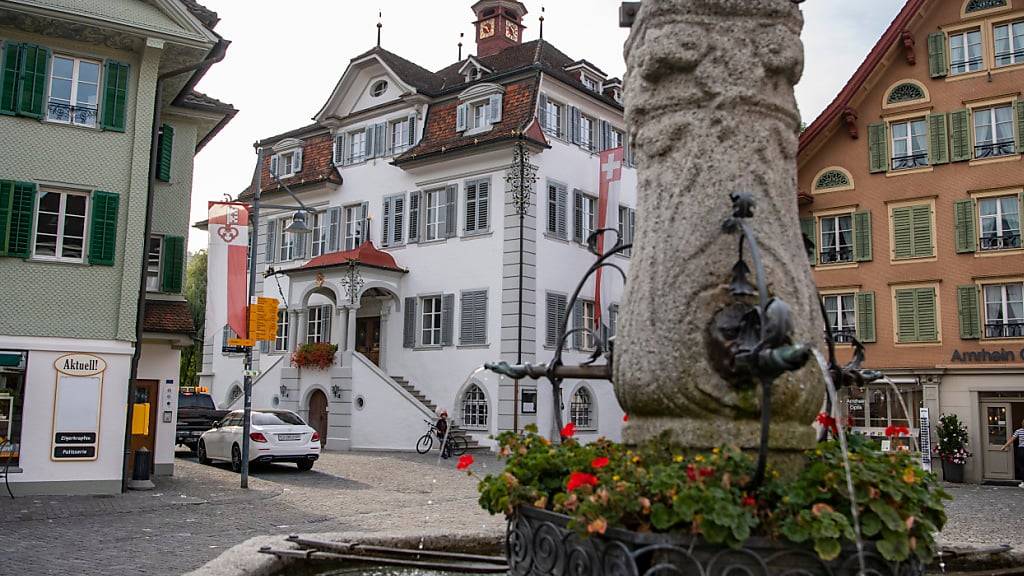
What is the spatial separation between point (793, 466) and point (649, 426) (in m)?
0.70

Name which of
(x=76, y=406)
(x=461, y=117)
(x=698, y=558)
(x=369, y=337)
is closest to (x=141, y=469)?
(x=76, y=406)

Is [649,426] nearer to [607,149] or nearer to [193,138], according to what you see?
[193,138]

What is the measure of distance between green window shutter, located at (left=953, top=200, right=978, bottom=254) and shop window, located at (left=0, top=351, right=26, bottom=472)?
21.7 meters

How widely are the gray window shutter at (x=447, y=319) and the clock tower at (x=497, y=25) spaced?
39.5ft

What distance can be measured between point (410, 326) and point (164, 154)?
477 inches

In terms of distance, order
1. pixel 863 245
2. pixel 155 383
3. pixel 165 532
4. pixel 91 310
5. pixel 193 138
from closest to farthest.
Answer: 1. pixel 165 532
2. pixel 91 310
3. pixel 155 383
4. pixel 193 138
5. pixel 863 245

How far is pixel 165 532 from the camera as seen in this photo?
1156 cm

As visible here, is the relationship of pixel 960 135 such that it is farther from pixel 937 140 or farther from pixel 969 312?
pixel 969 312

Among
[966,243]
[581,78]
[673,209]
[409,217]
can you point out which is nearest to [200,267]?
[409,217]

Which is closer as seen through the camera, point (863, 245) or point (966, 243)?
point (966, 243)

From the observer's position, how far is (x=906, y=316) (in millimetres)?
24641

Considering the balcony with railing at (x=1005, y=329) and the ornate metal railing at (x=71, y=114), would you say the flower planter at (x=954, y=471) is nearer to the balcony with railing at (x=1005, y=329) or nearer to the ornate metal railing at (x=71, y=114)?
the balcony with railing at (x=1005, y=329)

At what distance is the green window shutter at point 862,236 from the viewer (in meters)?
25.5

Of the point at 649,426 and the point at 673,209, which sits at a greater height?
the point at 673,209
